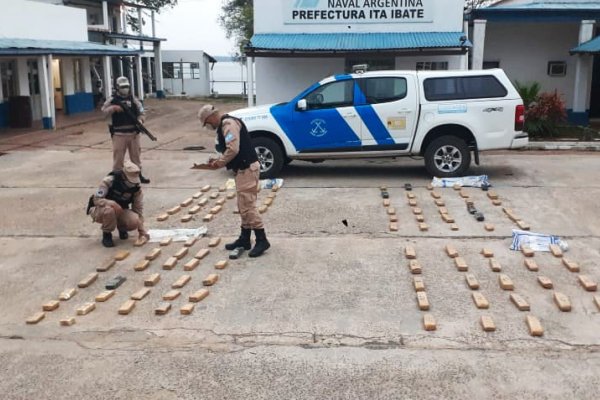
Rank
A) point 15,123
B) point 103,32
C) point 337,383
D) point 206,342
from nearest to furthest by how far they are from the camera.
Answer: point 337,383 → point 206,342 → point 15,123 → point 103,32

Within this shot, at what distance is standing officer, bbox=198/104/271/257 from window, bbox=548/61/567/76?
13.5 meters

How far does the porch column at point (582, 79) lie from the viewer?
54.7 feet

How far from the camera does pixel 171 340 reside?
5.07 meters

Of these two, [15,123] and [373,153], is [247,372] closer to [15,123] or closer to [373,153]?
[373,153]

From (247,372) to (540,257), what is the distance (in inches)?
152

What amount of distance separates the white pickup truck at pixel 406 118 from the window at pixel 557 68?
8127mm

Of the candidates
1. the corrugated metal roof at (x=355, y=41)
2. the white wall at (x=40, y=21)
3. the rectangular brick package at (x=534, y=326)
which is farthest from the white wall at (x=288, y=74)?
the rectangular brick package at (x=534, y=326)

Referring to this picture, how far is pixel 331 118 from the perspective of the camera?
10805 millimetres

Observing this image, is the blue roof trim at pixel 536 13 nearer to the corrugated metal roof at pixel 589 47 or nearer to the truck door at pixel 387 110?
the corrugated metal roof at pixel 589 47

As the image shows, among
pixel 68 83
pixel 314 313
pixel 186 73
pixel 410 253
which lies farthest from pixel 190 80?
pixel 314 313

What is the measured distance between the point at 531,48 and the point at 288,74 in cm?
678

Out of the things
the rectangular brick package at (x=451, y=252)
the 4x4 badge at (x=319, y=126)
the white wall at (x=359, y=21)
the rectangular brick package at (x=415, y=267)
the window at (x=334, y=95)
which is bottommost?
the rectangular brick package at (x=415, y=267)

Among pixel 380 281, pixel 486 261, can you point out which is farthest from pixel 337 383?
pixel 486 261

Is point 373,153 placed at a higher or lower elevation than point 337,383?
higher
